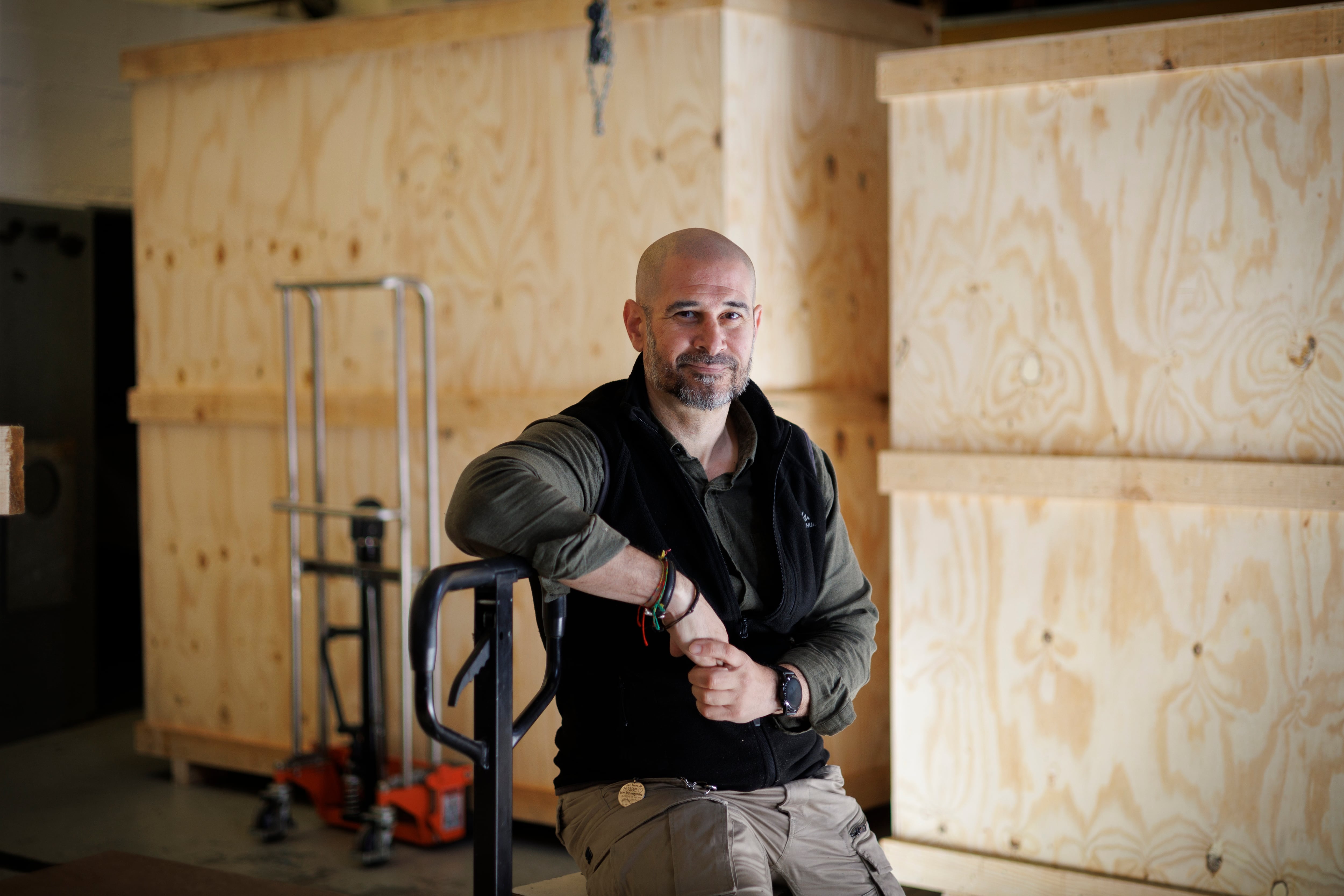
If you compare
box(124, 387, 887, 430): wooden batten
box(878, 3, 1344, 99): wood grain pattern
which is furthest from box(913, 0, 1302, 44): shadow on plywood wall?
box(124, 387, 887, 430): wooden batten

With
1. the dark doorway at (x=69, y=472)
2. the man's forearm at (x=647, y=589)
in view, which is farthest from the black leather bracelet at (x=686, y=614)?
the dark doorway at (x=69, y=472)

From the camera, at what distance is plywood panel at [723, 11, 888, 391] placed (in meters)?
3.42

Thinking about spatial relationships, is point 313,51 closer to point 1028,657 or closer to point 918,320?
point 918,320

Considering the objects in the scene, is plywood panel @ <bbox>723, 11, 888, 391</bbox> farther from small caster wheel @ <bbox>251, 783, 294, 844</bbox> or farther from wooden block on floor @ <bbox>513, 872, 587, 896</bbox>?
small caster wheel @ <bbox>251, 783, 294, 844</bbox>

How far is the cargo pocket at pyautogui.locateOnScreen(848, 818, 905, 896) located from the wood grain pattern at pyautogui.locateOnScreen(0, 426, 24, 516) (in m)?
1.46

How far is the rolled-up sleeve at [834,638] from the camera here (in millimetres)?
2033

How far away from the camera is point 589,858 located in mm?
1972

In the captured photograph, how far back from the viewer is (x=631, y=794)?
6.51 feet

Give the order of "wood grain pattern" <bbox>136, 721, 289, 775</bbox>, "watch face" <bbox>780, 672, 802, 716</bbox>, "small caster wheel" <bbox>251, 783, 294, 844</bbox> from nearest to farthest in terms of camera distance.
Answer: "watch face" <bbox>780, 672, 802, 716</bbox>, "small caster wheel" <bbox>251, 783, 294, 844</bbox>, "wood grain pattern" <bbox>136, 721, 289, 775</bbox>

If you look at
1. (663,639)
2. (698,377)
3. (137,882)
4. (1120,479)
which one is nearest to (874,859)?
(663,639)

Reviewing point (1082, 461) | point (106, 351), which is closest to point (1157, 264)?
point (1082, 461)

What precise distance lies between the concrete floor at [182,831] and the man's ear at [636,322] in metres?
1.67

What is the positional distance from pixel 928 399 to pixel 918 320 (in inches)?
8.1

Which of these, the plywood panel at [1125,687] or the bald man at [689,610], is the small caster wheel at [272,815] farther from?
the bald man at [689,610]
